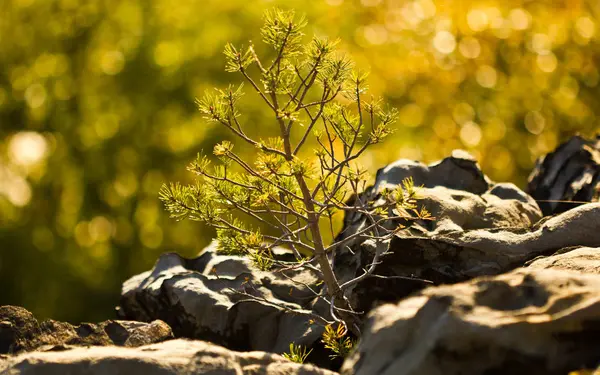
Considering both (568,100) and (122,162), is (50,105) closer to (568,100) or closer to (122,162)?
(122,162)

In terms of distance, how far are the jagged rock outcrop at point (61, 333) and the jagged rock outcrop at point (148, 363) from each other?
1.85ft

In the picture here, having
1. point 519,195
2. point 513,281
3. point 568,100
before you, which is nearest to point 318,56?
point 513,281

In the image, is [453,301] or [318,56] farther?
[318,56]

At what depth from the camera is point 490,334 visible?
280 cm

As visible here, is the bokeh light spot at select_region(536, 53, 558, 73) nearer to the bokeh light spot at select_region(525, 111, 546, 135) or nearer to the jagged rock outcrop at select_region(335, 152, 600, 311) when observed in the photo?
the bokeh light spot at select_region(525, 111, 546, 135)

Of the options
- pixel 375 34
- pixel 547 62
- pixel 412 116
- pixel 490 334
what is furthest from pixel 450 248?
pixel 547 62

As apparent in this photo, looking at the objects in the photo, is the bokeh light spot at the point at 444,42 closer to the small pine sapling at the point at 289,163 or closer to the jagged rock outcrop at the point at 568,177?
the jagged rock outcrop at the point at 568,177

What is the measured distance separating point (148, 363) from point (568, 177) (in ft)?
14.4

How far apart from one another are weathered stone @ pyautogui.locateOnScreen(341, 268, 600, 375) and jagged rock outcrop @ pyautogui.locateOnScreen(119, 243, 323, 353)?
203 cm

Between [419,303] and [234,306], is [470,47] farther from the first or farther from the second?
[419,303]

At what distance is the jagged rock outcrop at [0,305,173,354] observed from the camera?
13.0 ft

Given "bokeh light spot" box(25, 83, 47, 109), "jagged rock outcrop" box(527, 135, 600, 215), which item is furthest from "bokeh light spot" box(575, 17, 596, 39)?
"bokeh light spot" box(25, 83, 47, 109)

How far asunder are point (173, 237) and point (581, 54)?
748 centimetres

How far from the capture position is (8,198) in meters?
13.1
